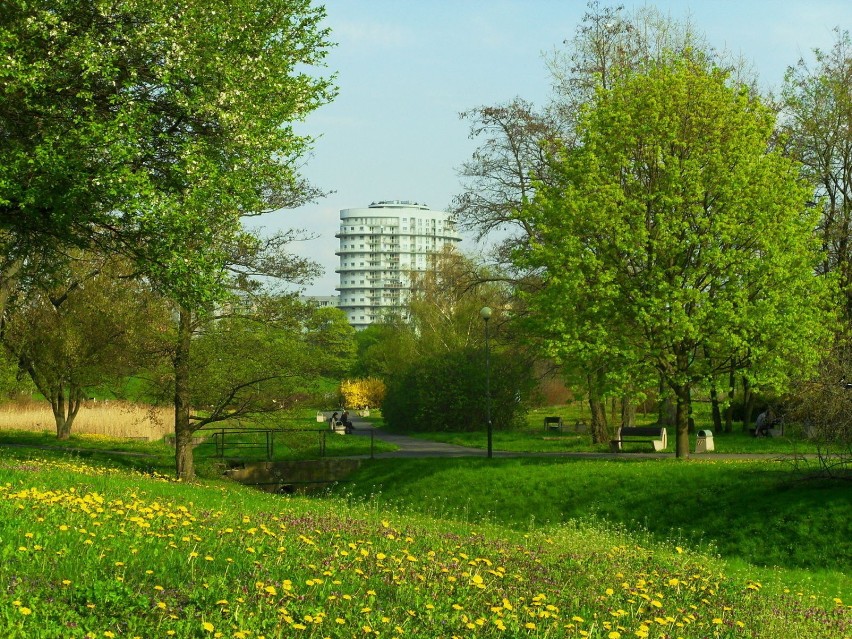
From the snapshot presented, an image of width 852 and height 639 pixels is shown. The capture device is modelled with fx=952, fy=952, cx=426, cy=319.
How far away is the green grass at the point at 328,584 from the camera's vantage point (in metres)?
6.89

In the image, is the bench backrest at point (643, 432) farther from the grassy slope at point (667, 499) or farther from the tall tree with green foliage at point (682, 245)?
the grassy slope at point (667, 499)

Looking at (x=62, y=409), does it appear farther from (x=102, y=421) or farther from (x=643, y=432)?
(x=643, y=432)

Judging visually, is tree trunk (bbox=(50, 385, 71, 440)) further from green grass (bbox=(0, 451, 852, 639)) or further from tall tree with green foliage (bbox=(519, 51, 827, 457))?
green grass (bbox=(0, 451, 852, 639))

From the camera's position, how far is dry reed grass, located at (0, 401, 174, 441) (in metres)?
41.4

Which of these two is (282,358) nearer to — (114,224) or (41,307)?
(114,224)

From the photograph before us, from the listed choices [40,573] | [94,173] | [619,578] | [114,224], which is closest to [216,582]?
[40,573]

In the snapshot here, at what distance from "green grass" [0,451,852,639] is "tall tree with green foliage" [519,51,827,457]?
577 inches

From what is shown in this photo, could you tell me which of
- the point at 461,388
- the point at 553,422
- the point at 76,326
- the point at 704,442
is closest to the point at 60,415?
the point at 76,326

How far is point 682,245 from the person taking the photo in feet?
86.7

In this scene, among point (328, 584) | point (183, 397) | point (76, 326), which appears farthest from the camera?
point (76, 326)

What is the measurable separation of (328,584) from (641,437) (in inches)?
1086

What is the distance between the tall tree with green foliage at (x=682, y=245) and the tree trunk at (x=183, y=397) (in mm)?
9982

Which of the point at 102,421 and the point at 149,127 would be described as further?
the point at 102,421

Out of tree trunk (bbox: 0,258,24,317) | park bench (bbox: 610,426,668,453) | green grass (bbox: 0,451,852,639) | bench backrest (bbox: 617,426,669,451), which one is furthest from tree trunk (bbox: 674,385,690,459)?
tree trunk (bbox: 0,258,24,317)
